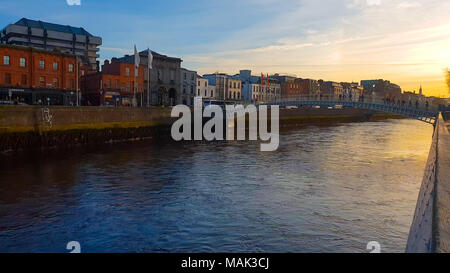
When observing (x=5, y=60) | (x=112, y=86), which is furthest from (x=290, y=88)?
(x=5, y=60)

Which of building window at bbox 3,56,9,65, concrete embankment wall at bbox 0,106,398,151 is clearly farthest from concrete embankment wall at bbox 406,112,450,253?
building window at bbox 3,56,9,65

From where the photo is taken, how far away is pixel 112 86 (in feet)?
191

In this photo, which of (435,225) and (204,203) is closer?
(435,225)

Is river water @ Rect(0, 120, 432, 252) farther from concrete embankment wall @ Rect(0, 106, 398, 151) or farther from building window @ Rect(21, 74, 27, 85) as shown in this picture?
building window @ Rect(21, 74, 27, 85)

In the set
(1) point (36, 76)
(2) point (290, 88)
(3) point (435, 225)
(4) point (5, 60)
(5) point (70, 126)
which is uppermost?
(2) point (290, 88)

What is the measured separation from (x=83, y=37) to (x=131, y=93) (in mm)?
55610

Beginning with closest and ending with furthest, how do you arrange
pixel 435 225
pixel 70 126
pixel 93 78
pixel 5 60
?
1. pixel 435 225
2. pixel 70 126
3. pixel 5 60
4. pixel 93 78

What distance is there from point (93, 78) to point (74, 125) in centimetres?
2688

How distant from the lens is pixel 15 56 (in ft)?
149

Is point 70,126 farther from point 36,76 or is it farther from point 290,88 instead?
point 290,88

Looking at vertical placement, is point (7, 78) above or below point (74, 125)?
above

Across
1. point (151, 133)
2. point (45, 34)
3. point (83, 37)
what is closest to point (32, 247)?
point (151, 133)

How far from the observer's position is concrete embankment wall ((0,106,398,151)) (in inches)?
1152
